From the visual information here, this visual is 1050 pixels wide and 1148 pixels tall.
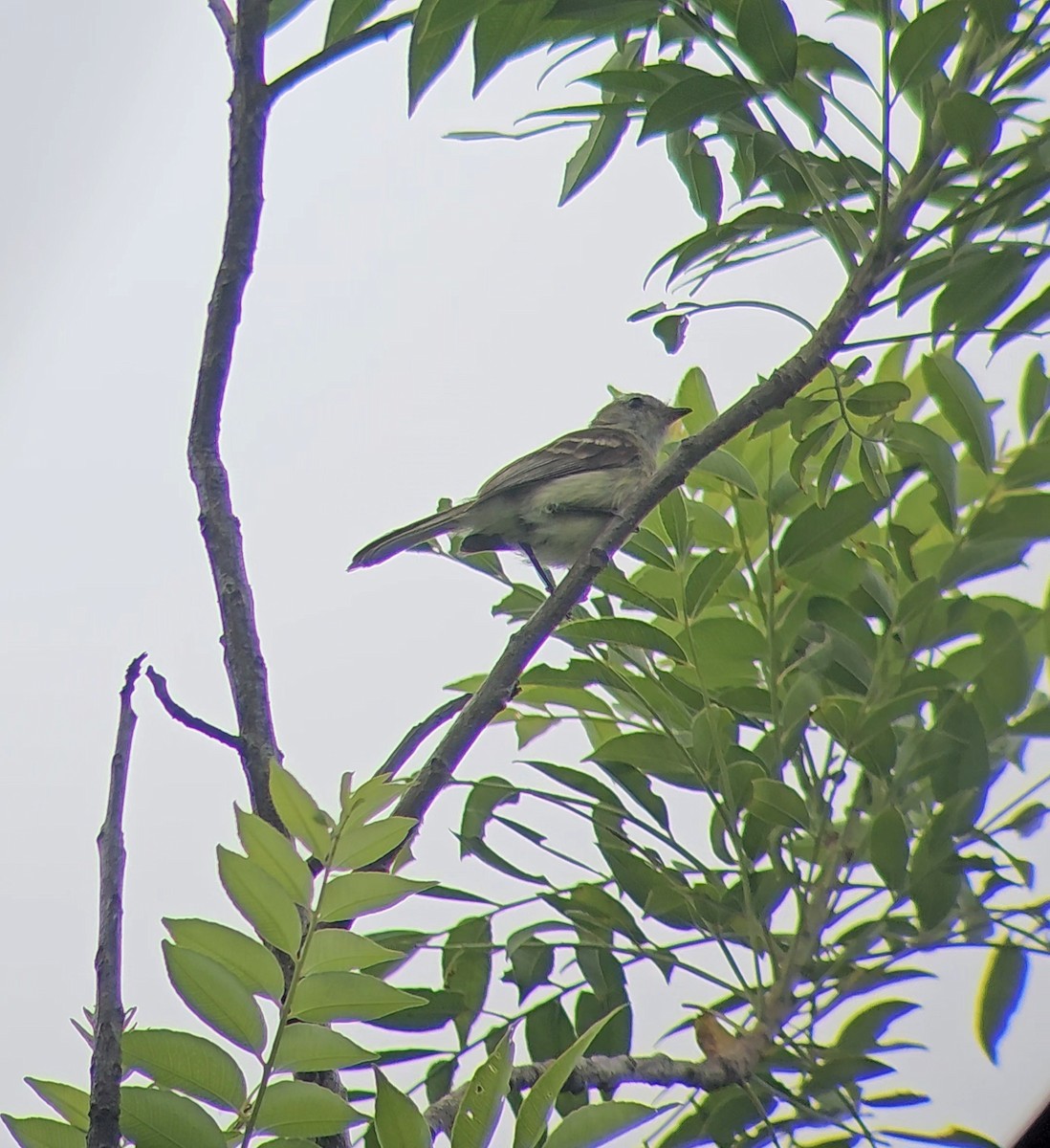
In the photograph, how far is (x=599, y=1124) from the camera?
0.54m

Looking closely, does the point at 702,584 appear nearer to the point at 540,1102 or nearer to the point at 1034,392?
the point at 1034,392

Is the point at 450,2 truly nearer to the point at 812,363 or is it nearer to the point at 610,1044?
the point at 812,363

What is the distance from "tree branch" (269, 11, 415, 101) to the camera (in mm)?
709

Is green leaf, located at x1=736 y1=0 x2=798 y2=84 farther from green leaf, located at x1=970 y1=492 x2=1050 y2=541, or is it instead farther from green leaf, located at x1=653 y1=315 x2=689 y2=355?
green leaf, located at x1=970 y1=492 x2=1050 y2=541

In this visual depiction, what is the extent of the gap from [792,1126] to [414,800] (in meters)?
0.41

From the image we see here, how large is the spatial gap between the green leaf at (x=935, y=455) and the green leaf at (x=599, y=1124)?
0.46 meters

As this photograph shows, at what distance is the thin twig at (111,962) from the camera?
18.3 inches

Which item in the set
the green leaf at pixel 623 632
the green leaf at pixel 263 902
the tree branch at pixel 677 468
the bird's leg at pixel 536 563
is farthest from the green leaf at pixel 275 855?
the bird's leg at pixel 536 563

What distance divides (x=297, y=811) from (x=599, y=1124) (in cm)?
19

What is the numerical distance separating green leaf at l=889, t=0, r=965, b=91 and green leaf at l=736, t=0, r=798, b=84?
6 cm

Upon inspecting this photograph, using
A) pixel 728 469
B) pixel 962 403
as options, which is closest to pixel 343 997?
pixel 728 469

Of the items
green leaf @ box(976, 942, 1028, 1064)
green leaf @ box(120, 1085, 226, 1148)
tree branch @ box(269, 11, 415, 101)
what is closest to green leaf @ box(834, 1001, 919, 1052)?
green leaf @ box(976, 942, 1028, 1064)

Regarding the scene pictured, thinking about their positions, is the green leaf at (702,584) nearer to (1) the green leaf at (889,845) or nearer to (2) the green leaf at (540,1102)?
(1) the green leaf at (889,845)

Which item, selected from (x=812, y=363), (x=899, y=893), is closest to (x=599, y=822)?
(x=899, y=893)
